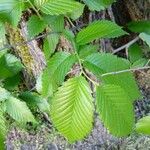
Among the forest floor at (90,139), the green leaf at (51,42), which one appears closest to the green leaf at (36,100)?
the green leaf at (51,42)

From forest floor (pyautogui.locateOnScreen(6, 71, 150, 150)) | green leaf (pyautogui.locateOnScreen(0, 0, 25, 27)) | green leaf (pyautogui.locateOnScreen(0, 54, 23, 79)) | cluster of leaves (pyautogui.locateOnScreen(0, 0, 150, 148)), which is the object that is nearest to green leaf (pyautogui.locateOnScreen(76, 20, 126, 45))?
cluster of leaves (pyautogui.locateOnScreen(0, 0, 150, 148))

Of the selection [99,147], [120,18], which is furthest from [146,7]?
[99,147]

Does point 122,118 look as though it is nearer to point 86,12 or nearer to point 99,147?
point 86,12

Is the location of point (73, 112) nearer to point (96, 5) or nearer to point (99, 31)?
point (99, 31)

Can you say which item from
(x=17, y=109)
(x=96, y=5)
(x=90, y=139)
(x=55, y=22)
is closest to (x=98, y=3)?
(x=96, y=5)

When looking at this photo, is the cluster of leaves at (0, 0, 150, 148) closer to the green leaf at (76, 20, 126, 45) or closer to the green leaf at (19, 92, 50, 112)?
the green leaf at (76, 20, 126, 45)
